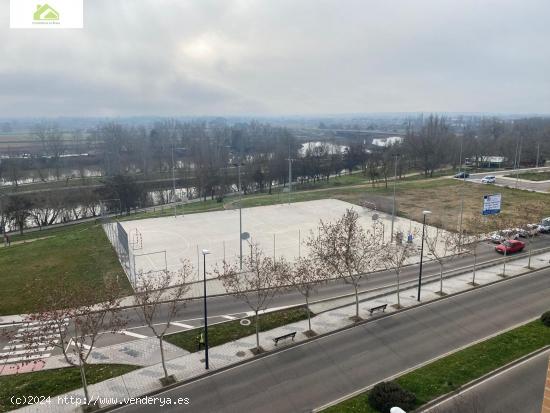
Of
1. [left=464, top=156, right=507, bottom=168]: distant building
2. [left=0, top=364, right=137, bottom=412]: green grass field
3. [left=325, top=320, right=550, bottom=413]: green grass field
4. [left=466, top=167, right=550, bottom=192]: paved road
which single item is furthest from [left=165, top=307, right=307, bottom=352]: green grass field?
[left=464, top=156, right=507, bottom=168]: distant building

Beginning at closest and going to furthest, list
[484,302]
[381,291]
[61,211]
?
[484,302]
[381,291]
[61,211]

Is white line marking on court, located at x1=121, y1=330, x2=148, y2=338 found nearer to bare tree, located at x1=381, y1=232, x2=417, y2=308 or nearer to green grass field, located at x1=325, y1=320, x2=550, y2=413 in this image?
green grass field, located at x1=325, y1=320, x2=550, y2=413

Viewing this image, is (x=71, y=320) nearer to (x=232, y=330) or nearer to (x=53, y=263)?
(x=232, y=330)

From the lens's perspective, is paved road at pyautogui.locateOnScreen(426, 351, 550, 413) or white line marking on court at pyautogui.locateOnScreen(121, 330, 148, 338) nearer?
paved road at pyautogui.locateOnScreen(426, 351, 550, 413)

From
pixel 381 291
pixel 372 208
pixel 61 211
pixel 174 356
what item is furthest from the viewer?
pixel 61 211

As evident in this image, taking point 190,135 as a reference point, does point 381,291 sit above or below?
below

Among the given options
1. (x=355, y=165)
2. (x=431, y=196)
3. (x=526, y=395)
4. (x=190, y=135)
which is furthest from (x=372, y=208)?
(x=190, y=135)

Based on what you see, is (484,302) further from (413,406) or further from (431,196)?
(431,196)

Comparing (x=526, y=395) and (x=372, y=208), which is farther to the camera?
(x=372, y=208)

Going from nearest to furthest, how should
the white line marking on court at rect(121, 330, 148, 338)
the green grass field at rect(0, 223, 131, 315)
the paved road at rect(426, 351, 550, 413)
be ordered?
the paved road at rect(426, 351, 550, 413)
the white line marking on court at rect(121, 330, 148, 338)
the green grass field at rect(0, 223, 131, 315)
